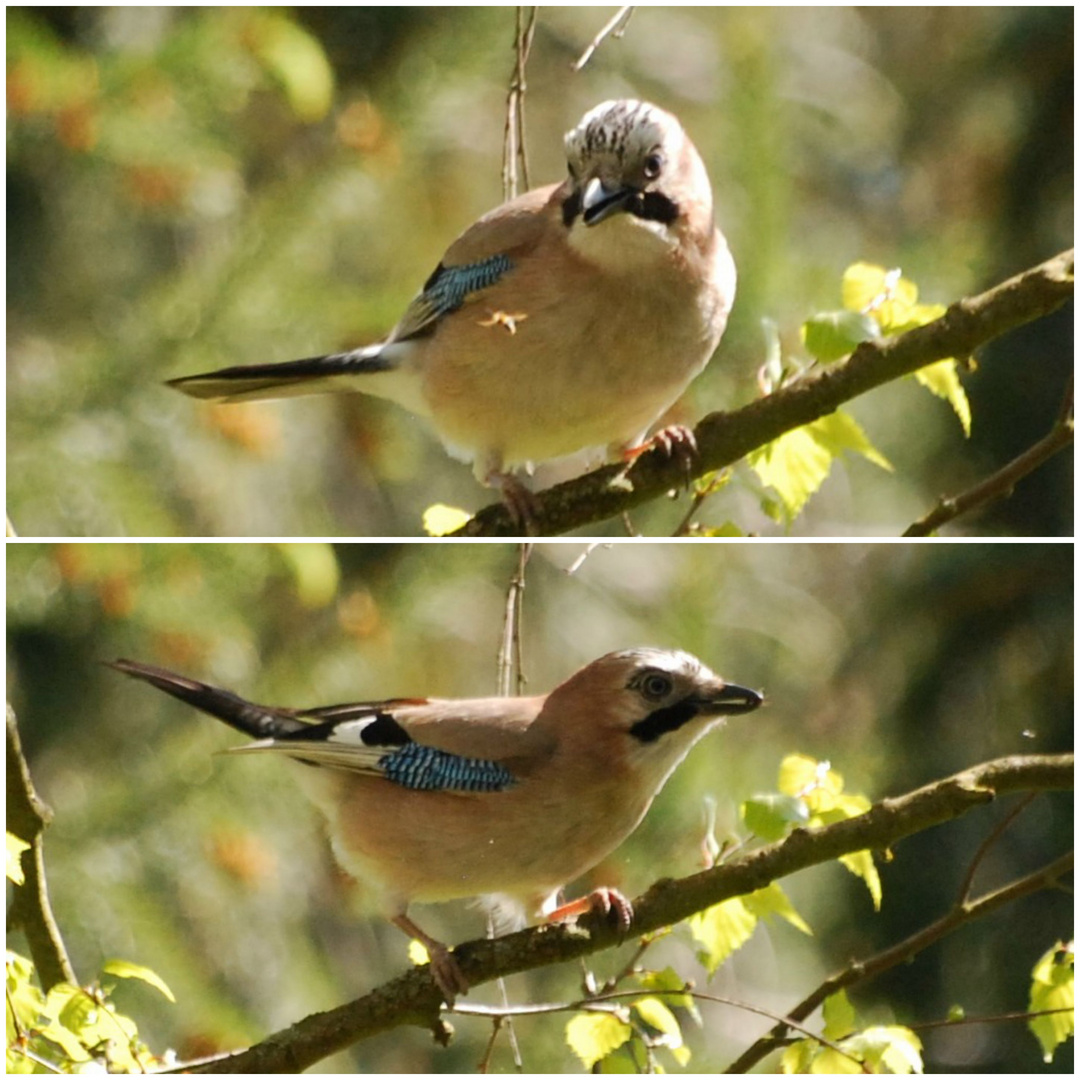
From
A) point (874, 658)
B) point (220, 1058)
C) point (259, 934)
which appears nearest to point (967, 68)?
point (874, 658)

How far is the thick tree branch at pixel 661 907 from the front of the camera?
1.85 m

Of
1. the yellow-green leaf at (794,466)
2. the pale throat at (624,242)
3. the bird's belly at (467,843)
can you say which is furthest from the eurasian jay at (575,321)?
the bird's belly at (467,843)

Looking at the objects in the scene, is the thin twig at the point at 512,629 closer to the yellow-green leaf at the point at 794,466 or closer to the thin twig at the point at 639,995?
the yellow-green leaf at the point at 794,466

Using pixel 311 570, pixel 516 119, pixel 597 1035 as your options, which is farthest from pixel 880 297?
A: pixel 311 570

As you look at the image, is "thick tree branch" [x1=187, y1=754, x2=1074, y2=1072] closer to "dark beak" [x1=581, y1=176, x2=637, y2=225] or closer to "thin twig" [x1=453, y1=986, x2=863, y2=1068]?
"thin twig" [x1=453, y1=986, x2=863, y2=1068]

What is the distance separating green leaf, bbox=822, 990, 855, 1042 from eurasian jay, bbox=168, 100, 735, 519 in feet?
2.77

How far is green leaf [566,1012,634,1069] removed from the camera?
1976mm

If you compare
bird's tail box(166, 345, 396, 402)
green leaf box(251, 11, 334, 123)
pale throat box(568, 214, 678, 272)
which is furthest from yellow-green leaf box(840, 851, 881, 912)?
green leaf box(251, 11, 334, 123)

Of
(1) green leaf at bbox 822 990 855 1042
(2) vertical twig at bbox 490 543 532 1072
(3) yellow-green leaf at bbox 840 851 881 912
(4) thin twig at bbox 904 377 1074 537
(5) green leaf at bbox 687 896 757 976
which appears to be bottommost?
(1) green leaf at bbox 822 990 855 1042

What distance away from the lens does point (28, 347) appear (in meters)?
3.98

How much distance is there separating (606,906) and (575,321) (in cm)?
90

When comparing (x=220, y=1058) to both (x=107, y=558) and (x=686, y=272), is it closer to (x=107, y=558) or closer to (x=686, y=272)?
(x=686, y=272)

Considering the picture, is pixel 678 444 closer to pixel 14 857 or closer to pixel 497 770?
→ pixel 497 770

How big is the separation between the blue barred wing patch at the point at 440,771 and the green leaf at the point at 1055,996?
772 millimetres
